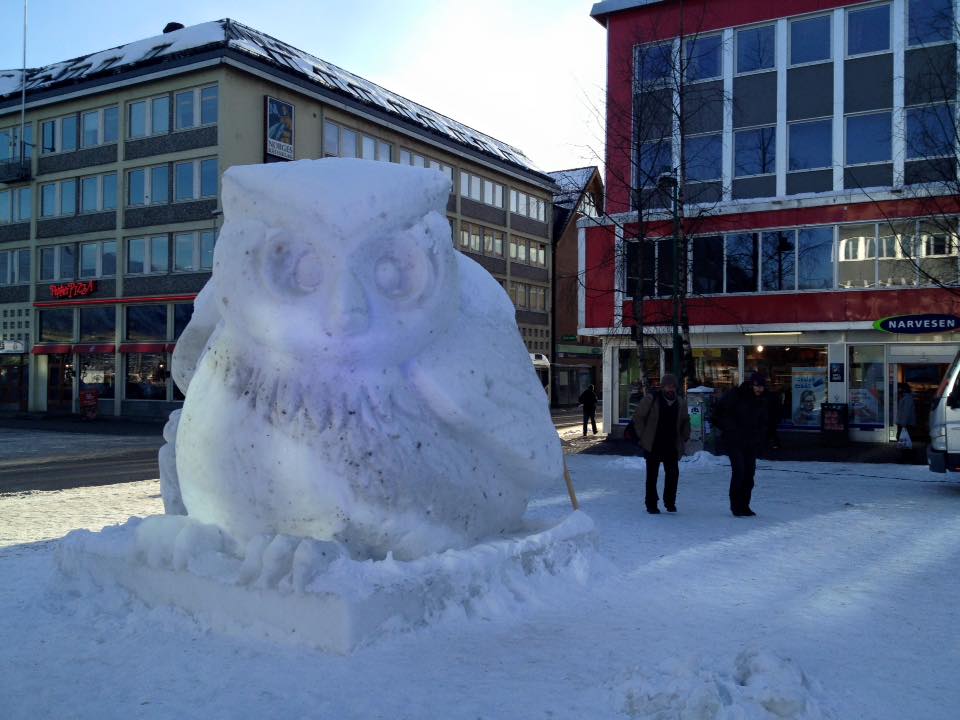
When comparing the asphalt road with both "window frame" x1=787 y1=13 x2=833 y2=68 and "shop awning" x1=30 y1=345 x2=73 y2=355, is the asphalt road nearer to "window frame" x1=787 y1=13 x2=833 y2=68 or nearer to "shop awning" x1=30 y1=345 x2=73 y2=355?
"shop awning" x1=30 y1=345 x2=73 y2=355

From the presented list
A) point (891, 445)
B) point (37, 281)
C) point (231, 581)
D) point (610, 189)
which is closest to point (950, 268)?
point (891, 445)

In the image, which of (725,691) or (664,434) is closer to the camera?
(725,691)

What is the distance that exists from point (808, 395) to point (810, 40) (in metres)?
8.81

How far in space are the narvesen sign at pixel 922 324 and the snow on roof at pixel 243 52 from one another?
2063 centimetres

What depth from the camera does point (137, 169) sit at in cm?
3022

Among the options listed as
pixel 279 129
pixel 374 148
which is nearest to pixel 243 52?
pixel 279 129

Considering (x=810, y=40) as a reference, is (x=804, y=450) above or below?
below

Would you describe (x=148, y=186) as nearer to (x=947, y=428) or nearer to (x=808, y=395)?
(x=808, y=395)

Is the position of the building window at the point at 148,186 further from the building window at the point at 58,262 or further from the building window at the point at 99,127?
the building window at the point at 58,262

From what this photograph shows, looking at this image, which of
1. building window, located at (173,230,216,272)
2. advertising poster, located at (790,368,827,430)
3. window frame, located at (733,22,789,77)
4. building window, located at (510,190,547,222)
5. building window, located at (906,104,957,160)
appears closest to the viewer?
building window, located at (906,104,957,160)

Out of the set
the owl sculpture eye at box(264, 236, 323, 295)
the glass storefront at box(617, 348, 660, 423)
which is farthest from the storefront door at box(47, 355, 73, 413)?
the owl sculpture eye at box(264, 236, 323, 295)

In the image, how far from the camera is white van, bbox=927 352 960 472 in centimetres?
1051

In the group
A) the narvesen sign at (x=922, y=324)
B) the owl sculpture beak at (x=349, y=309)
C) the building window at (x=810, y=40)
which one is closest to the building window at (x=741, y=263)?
the narvesen sign at (x=922, y=324)

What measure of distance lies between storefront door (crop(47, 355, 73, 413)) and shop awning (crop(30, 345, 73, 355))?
0.44 metres
